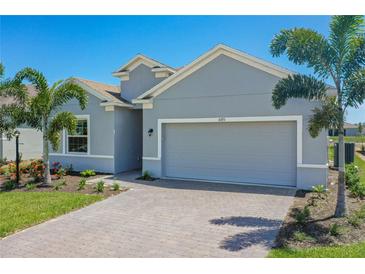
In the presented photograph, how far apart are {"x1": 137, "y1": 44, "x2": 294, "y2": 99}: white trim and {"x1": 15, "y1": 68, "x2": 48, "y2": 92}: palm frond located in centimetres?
424

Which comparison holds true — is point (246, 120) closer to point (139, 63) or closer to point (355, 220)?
point (355, 220)

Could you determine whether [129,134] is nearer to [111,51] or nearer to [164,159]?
[164,159]

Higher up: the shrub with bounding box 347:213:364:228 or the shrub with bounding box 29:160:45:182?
the shrub with bounding box 29:160:45:182

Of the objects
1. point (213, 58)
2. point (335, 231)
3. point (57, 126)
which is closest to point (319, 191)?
point (335, 231)

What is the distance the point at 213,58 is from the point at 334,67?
531 centimetres

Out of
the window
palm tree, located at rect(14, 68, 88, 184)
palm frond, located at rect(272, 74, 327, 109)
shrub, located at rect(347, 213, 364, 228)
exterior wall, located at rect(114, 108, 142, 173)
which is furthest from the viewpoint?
the window

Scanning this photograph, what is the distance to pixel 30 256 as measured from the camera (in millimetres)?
4809

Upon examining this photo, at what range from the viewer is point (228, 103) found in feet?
36.3

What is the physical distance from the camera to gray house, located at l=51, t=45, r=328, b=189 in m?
10.1

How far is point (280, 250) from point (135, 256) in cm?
258

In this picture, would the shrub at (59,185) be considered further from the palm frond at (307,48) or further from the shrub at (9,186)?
the palm frond at (307,48)

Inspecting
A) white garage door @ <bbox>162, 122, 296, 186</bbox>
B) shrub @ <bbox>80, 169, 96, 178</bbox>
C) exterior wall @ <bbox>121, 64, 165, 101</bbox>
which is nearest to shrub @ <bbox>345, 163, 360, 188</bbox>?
white garage door @ <bbox>162, 122, 296, 186</bbox>

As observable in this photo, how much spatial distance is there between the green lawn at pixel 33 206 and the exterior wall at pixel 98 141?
4.29 m

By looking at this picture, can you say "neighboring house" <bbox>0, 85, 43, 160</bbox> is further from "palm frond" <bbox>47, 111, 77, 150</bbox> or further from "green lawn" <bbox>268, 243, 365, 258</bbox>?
"green lawn" <bbox>268, 243, 365, 258</bbox>
